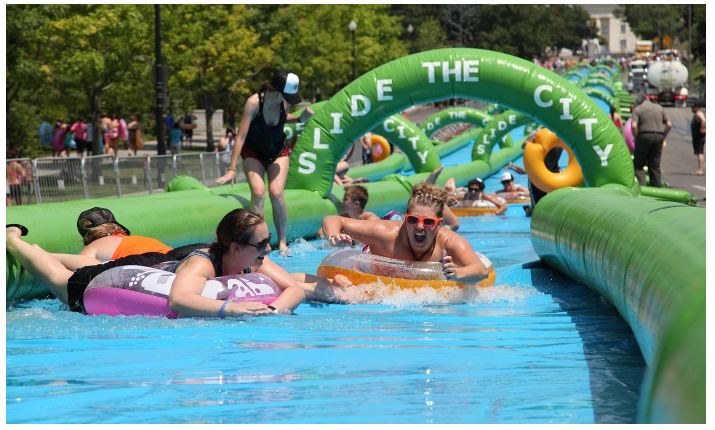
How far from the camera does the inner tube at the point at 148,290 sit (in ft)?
22.0

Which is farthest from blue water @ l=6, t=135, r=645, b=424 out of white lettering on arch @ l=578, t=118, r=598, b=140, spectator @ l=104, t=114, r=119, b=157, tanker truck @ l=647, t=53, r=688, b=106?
tanker truck @ l=647, t=53, r=688, b=106

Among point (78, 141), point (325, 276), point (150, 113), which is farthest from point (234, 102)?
point (325, 276)

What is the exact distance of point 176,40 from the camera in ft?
112

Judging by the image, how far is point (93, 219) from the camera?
814 cm

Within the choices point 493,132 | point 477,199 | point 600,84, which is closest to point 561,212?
point 477,199

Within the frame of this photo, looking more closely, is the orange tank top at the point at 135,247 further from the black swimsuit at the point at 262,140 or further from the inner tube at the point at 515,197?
the inner tube at the point at 515,197

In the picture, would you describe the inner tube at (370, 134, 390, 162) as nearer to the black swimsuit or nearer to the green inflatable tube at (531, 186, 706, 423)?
the black swimsuit

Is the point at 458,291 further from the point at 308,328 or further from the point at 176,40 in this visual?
the point at 176,40

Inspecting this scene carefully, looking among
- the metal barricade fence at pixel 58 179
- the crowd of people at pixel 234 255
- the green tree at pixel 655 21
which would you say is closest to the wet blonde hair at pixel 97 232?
the crowd of people at pixel 234 255

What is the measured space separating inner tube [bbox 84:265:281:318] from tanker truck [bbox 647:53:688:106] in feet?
184

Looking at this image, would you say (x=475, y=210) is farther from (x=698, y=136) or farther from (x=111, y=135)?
(x=111, y=135)

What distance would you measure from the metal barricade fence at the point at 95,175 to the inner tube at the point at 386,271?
7.45m

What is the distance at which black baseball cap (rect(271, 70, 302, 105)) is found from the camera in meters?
10.3

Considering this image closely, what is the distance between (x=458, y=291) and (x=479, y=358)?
193 cm
